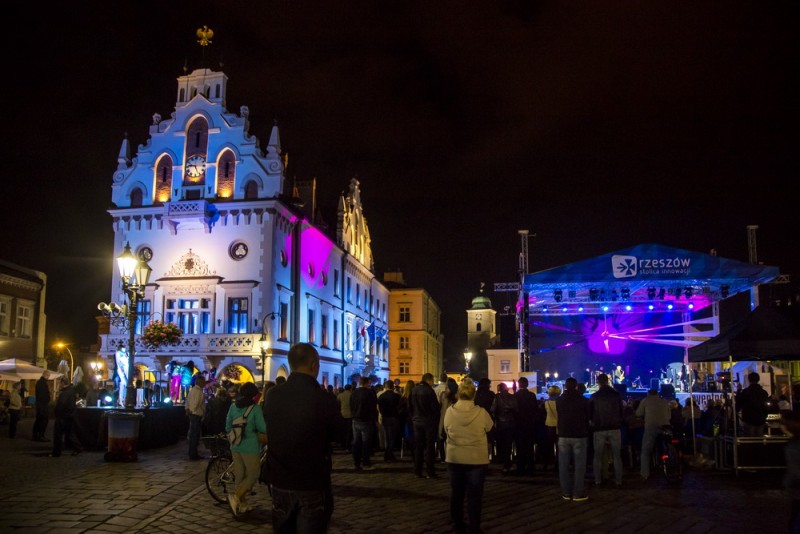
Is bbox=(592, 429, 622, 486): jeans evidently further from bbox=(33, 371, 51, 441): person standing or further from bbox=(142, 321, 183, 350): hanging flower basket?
bbox=(142, 321, 183, 350): hanging flower basket

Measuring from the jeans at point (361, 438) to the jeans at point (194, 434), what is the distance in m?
3.85

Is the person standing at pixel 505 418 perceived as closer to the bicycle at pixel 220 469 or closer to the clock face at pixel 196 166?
the bicycle at pixel 220 469

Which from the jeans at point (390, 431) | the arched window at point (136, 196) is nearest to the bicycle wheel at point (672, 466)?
the jeans at point (390, 431)

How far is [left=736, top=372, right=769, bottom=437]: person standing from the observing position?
14.3 m

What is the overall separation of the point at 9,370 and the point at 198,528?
24951 millimetres

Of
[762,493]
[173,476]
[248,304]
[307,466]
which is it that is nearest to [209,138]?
[248,304]

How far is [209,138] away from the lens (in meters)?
Result: 36.5

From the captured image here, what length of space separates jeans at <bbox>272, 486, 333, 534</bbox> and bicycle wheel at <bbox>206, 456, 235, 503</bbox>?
5.71 m

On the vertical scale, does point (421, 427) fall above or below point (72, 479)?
above

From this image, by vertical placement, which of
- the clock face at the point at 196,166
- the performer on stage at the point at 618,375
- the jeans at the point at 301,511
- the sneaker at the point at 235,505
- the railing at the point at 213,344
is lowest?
the sneaker at the point at 235,505

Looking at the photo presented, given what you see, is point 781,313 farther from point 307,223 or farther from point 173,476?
point 307,223

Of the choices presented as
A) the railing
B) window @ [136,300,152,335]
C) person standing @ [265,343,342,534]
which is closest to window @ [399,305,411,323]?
window @ [136,300,152,335]

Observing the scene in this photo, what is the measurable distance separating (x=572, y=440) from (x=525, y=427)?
307 centimetres

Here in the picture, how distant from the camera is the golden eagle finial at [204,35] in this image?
37.7 m
